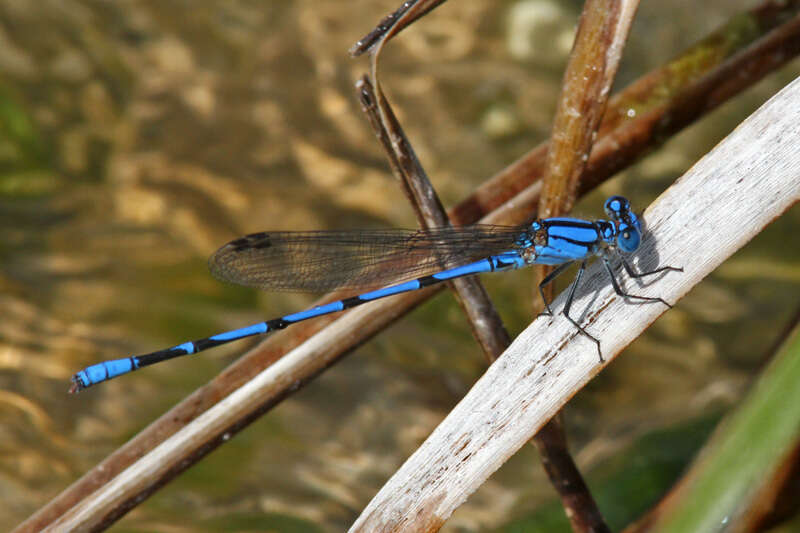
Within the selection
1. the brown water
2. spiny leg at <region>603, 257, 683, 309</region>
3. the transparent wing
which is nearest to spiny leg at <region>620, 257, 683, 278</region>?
spiny leg at <region>603, 257, 683, 309</region>

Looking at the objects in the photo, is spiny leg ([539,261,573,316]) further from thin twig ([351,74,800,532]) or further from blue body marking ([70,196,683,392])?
thin twig ([351,74,800,532])

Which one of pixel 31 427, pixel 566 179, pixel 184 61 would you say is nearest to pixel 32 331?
pixel 31 427

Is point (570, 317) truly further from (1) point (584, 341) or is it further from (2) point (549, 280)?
(2) point (549, 280)

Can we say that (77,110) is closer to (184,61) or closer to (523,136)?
(184,61)

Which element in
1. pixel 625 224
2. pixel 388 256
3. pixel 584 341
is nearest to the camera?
pixel 584 341

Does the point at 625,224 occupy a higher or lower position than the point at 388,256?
lower

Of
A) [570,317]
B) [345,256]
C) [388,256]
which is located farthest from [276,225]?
[570,317]
